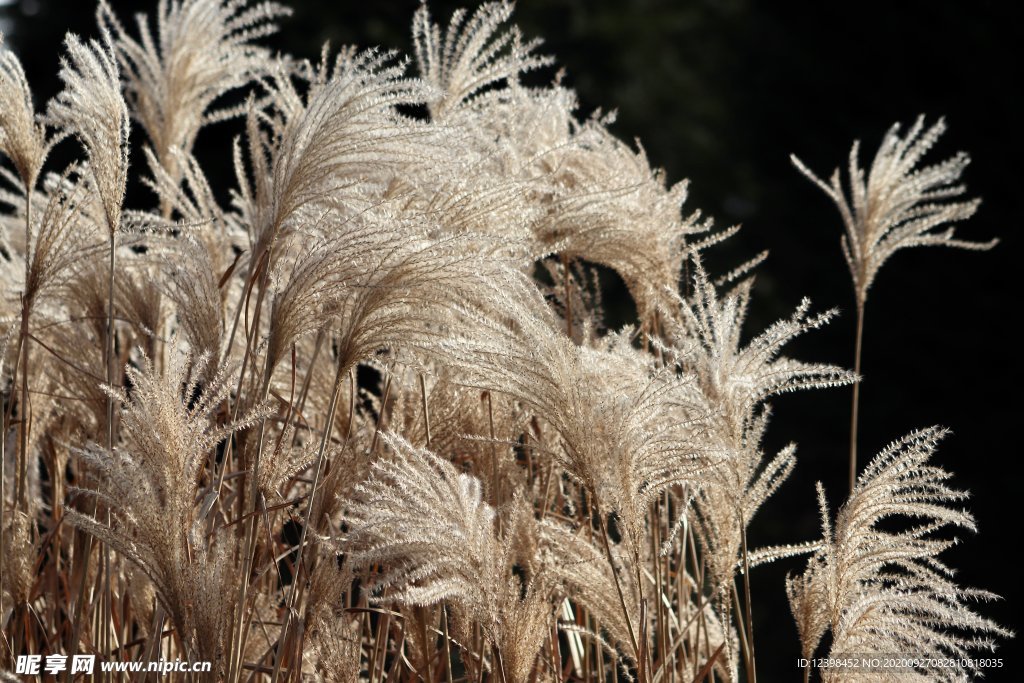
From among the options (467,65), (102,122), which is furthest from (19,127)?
(467,65)

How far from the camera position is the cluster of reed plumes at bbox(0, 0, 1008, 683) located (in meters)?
1.45

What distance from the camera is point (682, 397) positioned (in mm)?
1571

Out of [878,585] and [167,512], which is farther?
[878,585]

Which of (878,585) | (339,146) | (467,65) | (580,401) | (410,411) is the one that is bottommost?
(878,585)

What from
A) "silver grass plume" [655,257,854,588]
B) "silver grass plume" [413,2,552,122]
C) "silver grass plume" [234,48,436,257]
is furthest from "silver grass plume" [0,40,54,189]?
"silver grass plume" [655,257,854,588]

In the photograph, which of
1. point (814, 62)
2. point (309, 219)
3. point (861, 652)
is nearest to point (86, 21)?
point (814, 62)

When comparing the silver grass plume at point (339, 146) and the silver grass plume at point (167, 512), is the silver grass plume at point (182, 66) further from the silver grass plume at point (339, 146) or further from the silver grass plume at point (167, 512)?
the silver grass plume at point (167, 512)

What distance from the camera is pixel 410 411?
6.48ft

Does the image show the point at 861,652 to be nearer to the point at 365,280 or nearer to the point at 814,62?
the point at 365,280

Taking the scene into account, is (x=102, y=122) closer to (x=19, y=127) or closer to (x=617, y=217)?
(x=19, y=127)

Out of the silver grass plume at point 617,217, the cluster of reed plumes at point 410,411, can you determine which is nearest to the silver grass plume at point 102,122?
the cluster of reed plumes at point 410,411

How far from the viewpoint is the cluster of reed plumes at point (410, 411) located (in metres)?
1.45

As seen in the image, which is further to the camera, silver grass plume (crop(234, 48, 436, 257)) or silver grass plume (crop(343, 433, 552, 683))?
silver grass plume (crop(234, 48, 436, 257))

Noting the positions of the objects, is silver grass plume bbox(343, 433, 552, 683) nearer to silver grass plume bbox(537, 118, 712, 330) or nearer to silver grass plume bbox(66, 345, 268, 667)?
silver grass plume bbox(66, 345, 268, 667)
